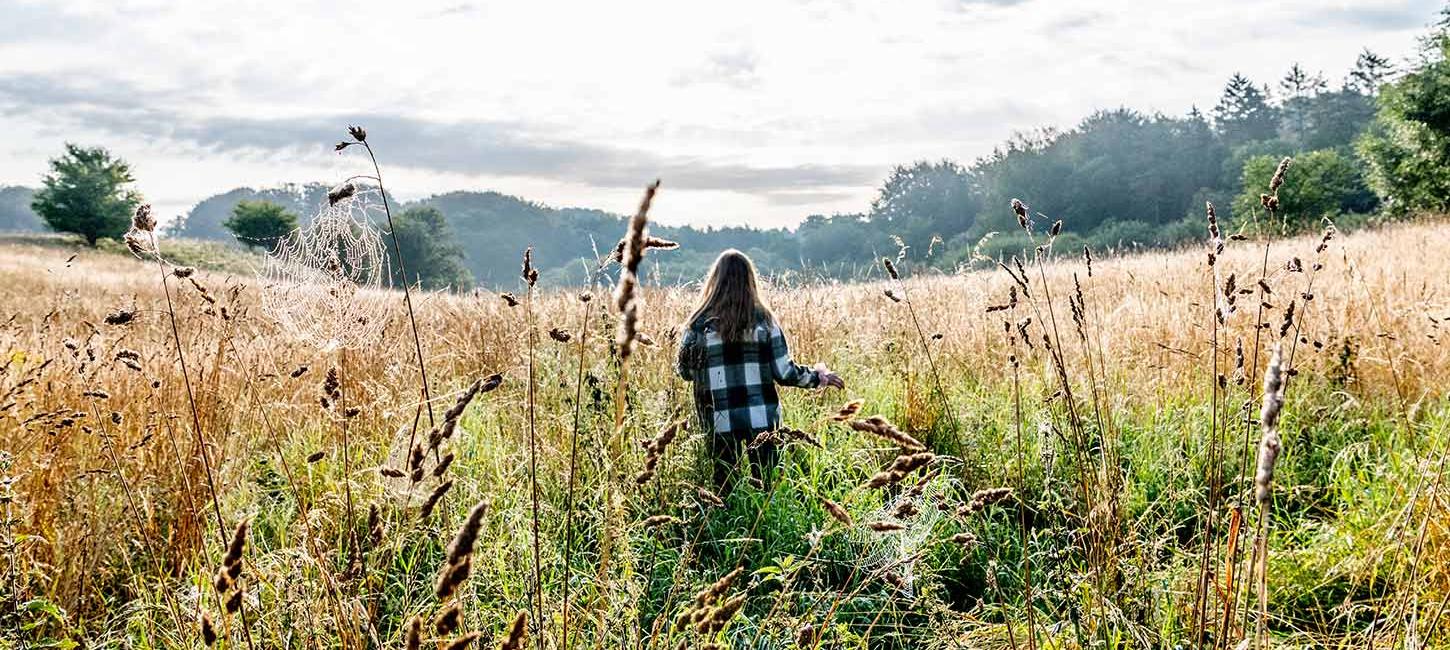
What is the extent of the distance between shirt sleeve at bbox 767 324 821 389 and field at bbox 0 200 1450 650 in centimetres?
28

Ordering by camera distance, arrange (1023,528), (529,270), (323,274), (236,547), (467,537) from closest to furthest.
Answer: (467,537) < (236,547) < (529,270) < (1023,528) < (323,274)

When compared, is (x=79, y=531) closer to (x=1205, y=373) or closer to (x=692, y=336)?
(x=692, y=336)

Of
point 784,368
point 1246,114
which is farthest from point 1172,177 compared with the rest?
Answer: point 784,368

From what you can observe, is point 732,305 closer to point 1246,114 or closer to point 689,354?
point 689,354

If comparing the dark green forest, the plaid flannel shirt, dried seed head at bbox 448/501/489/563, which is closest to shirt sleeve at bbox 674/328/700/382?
the plaid flannel shirt

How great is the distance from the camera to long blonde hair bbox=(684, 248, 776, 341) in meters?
4.19

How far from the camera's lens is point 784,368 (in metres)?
4.17

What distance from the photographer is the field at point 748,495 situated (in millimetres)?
2115

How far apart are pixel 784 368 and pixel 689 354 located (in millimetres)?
493

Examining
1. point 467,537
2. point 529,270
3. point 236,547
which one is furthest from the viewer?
point 529,270

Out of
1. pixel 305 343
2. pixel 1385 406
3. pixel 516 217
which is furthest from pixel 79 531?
pixel 516 217

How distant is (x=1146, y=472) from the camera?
13.0 ft

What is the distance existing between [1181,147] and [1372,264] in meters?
57.1

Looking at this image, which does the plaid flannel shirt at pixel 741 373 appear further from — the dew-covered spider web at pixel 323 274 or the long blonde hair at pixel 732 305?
the dew-covered spider web at pixel 323 274
